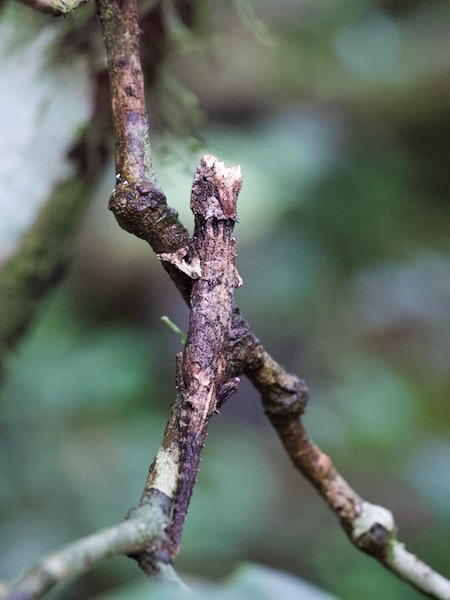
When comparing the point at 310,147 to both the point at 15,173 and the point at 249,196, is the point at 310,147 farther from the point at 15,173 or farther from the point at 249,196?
the point at 15,173

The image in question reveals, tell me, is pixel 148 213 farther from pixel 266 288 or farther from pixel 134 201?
pixel 266 288

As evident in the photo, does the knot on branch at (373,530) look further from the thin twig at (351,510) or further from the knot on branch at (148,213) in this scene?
the knot on branch at (148,213)

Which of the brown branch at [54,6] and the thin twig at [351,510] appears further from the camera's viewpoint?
the thin twig at [351,510]

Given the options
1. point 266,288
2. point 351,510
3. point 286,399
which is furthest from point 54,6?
point 266,288

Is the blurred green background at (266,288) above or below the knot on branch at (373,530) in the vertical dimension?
above

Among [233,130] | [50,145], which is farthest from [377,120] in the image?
[50,145]

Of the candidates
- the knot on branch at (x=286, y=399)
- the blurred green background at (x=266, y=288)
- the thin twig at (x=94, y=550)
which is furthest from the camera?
the blurred green background at (x=266, y=288)

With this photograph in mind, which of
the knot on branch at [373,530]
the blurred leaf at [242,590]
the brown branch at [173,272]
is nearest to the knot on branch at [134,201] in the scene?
the brown branch at [173,272]
